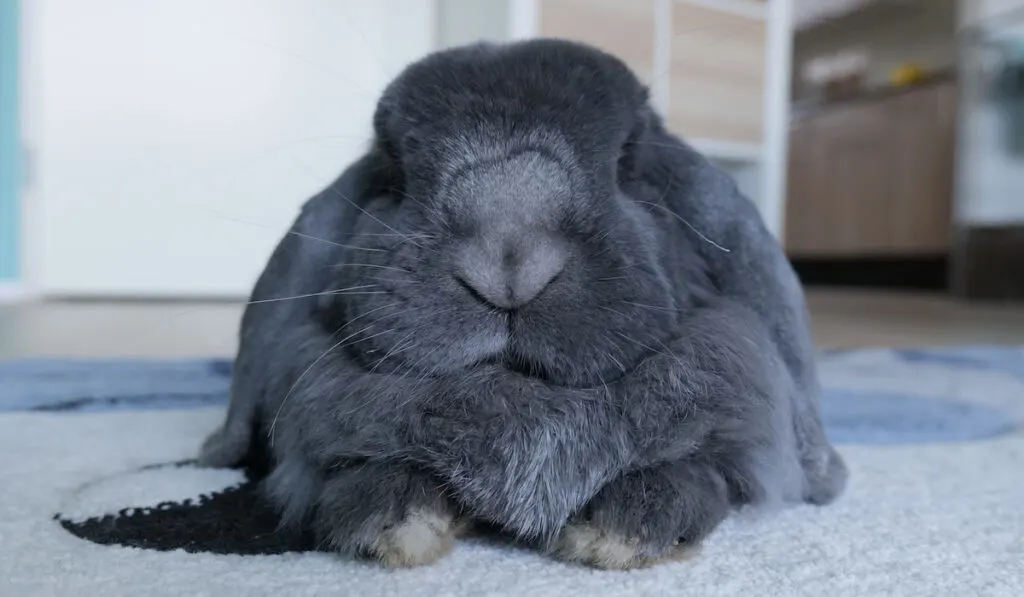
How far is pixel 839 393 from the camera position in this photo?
4.99 ft

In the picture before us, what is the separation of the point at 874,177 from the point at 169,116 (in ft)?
16.0

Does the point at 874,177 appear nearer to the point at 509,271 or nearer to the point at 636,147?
the point at 636,147

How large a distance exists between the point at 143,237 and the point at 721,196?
A: 10.9 feet

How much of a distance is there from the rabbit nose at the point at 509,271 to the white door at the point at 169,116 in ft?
9.91

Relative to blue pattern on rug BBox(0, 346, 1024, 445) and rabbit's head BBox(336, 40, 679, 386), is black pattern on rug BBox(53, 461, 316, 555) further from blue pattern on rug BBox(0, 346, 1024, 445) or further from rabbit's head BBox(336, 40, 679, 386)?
blue pattern on rug BBox(0, 346, 1024, 445)

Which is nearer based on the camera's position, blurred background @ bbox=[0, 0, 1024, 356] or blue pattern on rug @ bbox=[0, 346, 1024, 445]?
blue pattern on rug @ bbox=[0, 346, 1024, 445]

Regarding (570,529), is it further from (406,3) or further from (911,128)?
(911,128)

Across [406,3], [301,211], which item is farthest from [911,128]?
[301,211]

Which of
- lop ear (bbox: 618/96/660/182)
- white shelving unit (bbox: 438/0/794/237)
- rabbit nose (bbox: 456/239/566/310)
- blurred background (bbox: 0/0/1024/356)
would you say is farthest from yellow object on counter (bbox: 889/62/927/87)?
rabbit nose (bbox: 456/239/566/310)

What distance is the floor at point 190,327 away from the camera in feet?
6.91

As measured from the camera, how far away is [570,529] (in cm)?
59

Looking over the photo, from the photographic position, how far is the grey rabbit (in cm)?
57

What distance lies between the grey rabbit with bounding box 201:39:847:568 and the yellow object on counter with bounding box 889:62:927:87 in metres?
6.03

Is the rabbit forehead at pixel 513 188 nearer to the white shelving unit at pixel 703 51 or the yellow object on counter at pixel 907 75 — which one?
the white shelving unit at pixel 703 51
